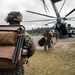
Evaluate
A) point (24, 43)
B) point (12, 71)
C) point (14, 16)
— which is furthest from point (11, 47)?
point (14, 16)

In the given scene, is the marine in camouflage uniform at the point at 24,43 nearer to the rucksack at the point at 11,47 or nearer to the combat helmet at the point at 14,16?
the combat helmet at the point at 14,16

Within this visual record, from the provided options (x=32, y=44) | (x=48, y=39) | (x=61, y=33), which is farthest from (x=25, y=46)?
(x=61, y=33)

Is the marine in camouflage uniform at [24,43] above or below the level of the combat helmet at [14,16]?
below

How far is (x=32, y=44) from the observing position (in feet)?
14.7

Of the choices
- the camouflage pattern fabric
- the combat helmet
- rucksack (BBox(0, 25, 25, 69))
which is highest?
the combat helmet

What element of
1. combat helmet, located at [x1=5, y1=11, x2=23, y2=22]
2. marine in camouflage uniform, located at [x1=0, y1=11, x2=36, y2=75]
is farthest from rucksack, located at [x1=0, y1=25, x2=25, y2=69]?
combat helmet, located at [x1=5, y1=11, x2=23, y2=22]

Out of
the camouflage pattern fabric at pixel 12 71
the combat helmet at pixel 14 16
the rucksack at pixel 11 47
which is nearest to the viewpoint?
the rucksack at pixel 11 47

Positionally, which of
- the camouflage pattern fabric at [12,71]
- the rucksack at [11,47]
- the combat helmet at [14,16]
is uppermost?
the combat helmet at [14,16]

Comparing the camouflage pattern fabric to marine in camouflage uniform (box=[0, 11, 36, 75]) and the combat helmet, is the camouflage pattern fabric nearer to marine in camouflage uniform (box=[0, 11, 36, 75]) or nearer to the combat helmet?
marine in camouflage uniform (box=[0, 11, 36, 75])

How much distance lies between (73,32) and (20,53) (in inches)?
1691

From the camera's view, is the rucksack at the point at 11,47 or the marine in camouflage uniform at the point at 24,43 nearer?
the rucksack at the point at 11,47

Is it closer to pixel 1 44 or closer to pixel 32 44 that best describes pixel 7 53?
pixel 1 44

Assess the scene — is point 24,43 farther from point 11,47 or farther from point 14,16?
point 14,16

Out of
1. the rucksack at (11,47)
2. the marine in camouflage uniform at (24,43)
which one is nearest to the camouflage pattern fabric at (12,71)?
the marine in camouflage uniform at (24,43)
